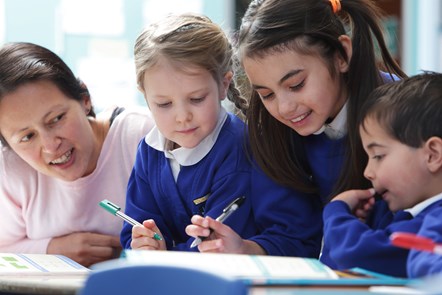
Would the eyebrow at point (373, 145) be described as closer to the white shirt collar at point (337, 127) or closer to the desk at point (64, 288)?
the white shirt collar at point (337, 127)

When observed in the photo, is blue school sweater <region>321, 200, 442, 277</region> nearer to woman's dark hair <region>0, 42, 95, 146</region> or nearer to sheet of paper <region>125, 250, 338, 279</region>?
sheet of paper <region>125, 250, 338, 279</region>

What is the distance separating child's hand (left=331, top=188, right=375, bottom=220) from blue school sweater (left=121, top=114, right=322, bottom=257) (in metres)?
0.25

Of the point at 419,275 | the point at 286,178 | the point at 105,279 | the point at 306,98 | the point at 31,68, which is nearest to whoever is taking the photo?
the point at 105,279

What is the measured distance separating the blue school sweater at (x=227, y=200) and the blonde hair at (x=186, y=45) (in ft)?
0.50

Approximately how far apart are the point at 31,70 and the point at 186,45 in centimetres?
44

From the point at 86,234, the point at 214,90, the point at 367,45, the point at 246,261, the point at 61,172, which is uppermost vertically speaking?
the point at 367,45

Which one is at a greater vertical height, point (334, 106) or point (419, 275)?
point (334, 106)

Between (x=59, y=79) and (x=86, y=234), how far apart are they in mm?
396

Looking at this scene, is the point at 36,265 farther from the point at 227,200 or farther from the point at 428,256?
the point at 428,256

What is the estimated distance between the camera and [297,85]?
1674 millimetres

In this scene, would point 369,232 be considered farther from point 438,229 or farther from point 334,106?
point 334,106

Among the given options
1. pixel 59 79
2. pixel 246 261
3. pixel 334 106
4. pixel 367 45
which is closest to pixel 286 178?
pixel 334 106

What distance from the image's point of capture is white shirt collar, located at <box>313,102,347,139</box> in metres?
1.74

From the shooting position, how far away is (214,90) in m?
1.83
